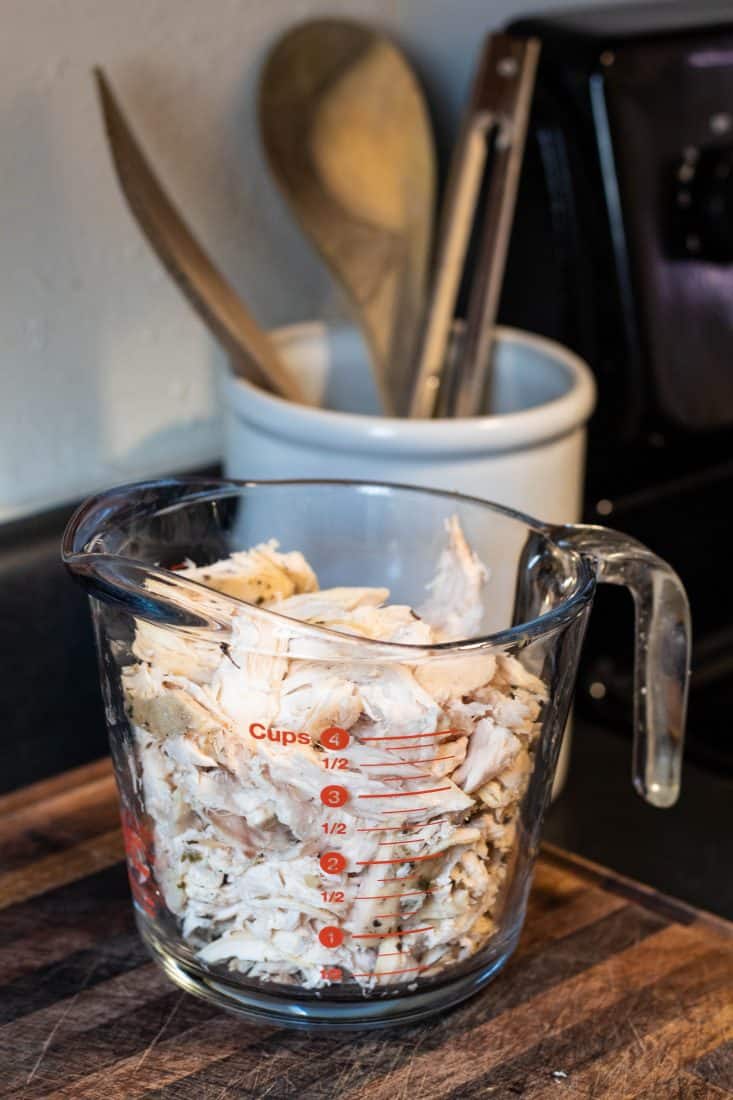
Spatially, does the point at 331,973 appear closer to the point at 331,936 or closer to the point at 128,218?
the point at 331,936

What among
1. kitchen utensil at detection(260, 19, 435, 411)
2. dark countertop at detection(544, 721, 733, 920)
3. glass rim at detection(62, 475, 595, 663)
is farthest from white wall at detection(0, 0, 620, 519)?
dark countertop at detection(544, 721, 733, 920)

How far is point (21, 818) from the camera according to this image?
2.07 ft

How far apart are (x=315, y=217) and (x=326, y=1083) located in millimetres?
438

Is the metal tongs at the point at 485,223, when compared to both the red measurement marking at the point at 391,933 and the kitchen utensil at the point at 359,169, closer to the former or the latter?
the kitchen utensil at the point at 359,169

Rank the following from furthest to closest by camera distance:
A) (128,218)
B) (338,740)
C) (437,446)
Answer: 1. (128,218)
2. (437,446)
3. (338,740)

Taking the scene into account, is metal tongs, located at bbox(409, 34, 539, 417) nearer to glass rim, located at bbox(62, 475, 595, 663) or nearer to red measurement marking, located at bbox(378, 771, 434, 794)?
glass rim, located at bbox(62, 475, 595, 663)

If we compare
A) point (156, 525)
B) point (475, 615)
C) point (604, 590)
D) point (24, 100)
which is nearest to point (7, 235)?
point (24, 100)

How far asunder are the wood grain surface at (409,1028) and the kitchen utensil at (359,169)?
0.29 metres

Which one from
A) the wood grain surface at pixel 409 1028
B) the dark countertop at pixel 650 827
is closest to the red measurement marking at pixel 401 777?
the wood grain surface at pixel 409 1028

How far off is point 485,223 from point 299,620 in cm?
31

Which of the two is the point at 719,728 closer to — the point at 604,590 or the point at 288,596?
the point at 604,590

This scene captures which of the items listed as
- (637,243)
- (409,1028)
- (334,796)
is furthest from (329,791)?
(637,243)

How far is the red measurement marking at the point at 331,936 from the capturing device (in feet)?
1.58

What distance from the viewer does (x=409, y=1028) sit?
0.51 m
